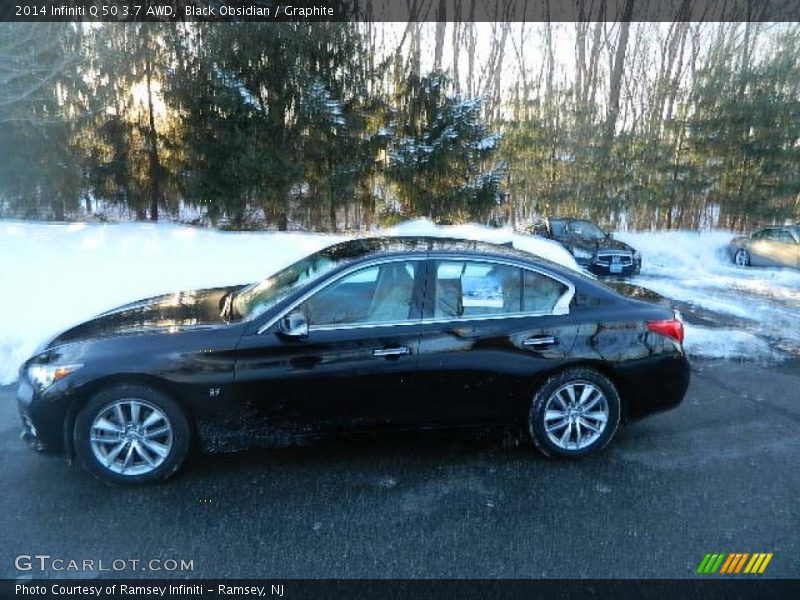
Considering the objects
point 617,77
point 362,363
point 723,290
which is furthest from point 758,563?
point 617,77

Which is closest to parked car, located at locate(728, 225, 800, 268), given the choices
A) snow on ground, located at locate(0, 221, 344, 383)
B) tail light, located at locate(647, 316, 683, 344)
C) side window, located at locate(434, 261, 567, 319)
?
snow on ground, located at locate(0, 221, 344, 383)

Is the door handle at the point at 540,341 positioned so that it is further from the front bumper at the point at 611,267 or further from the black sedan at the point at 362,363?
the front bumper at the point at 611,267

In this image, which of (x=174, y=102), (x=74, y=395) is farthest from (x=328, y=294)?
(x=174, y=102)

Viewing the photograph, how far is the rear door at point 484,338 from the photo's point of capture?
3.67 m

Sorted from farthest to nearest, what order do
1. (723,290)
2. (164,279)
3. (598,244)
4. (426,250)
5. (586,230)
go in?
(586,230)
(598,244)
(723,290)
(164,279)
(426,250)

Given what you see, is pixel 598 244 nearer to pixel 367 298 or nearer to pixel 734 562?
pixel 367 298

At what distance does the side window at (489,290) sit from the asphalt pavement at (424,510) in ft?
3.38

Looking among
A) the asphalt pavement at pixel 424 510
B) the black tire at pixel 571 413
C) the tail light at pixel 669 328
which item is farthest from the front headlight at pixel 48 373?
the tail light at pixel 669 328

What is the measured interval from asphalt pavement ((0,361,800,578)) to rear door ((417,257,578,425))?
0.45m

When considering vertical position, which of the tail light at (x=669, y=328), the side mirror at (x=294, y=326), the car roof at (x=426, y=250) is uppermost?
the car roof at (x=426, y=250)

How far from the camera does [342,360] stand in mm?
3527

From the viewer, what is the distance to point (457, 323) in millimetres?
3709

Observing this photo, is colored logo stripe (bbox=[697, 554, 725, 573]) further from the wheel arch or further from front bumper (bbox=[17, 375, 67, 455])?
front bumper (bbox=[17, 375, 67, 455])

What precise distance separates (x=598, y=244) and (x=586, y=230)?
148 centimetres
